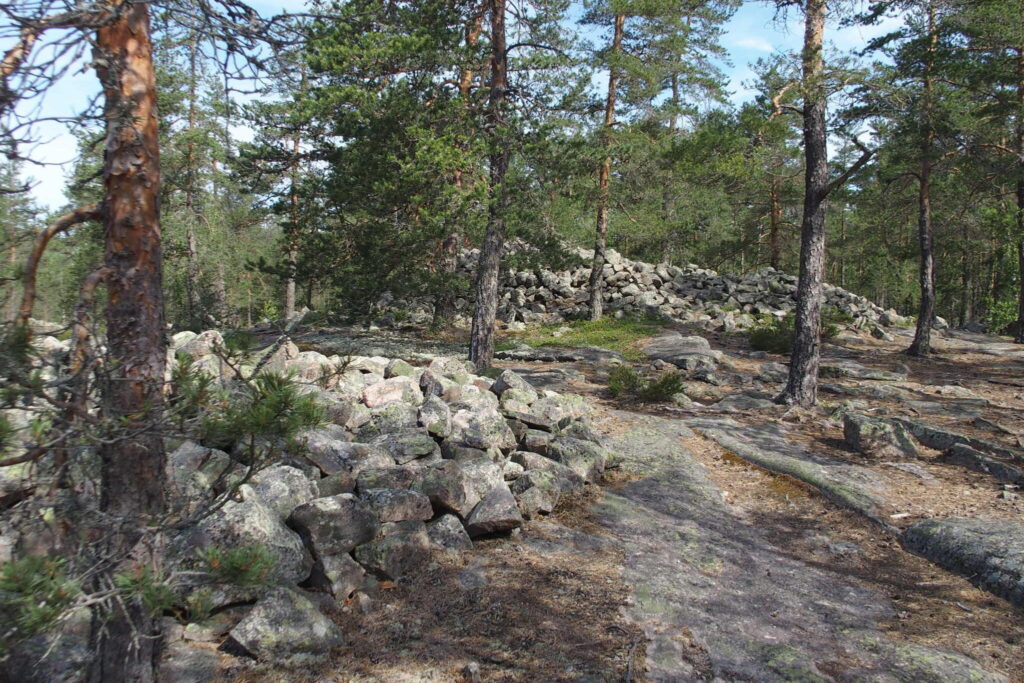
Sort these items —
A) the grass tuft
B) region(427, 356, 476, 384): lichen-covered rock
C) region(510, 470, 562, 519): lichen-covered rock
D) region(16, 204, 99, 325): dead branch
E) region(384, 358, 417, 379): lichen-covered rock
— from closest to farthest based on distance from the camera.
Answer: region(16, 204, 99, 325): dead branch
region(510, 470, 562, 519): lichen-covered rock
region(384, 358, 417, 379): lichen-covered rock
region(427, 356, 476, 384): lichen-covered rock
the grass tuft

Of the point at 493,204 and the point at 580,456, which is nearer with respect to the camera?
the point at 580,456

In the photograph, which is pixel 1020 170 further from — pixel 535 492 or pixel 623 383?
pixel 535 492

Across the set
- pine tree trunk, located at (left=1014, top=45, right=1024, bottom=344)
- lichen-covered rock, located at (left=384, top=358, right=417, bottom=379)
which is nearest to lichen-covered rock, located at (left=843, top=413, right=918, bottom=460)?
lichen-covered rock, located at (left=384, top=358, right=417, bottom=379)

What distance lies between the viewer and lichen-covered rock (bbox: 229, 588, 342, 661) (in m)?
3.29

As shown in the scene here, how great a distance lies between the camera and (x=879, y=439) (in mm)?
7559

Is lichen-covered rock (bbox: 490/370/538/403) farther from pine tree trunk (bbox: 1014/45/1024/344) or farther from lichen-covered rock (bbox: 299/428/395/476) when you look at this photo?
pine tree trunk (bbox: 1014/45/1024/344)

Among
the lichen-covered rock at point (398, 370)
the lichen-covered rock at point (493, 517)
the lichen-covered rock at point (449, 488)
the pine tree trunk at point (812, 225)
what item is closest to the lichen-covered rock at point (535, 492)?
the lichen-covered rock at point (493, 517)

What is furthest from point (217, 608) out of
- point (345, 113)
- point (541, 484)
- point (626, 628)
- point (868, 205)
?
point (868, 205)

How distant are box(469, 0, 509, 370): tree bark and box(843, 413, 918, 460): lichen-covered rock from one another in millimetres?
6098

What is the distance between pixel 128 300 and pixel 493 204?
8118 mm

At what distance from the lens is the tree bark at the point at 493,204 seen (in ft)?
34.6

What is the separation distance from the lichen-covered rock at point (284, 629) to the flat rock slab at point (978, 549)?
15.4 feet

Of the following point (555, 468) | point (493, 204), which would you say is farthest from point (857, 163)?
point (555, 468)

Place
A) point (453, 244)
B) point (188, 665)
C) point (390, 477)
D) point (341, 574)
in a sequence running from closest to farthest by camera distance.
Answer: point (188, 665) < point (341, 574) < point (390, 477) < point (453, 244)
